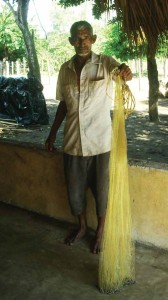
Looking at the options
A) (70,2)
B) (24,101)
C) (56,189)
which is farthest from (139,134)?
(56,189)

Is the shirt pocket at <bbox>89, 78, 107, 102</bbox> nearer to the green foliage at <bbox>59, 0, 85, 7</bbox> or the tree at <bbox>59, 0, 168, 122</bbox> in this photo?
the tree at <bbox>59, 0, 168, 122</bbox>

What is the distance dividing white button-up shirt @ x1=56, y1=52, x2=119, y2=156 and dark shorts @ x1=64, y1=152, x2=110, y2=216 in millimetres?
83

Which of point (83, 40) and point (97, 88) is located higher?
point (83, 40)

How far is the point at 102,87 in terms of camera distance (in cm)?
262

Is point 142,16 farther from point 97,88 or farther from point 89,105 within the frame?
point 89,105

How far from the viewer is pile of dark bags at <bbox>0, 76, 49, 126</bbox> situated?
31.4 ft

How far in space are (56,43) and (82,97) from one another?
29.0 meters

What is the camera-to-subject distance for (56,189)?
3.42 meters

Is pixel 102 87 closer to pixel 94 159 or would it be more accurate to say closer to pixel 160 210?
pixel 94 159

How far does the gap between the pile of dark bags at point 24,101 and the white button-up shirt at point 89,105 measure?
22.6 feet

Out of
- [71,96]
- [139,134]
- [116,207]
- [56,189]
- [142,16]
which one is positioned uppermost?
[142,16]

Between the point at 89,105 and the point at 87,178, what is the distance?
2.07ft

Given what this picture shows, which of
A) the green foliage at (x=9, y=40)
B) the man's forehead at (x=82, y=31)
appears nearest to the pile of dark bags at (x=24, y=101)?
the man's forehead at (x=82, y=31)

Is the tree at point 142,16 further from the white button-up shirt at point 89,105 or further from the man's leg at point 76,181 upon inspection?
the man's leg at point 76,181
